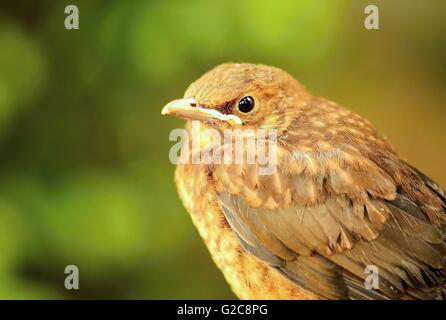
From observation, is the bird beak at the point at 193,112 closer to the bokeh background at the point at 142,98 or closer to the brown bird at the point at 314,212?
the brown bird at the point at 314,212

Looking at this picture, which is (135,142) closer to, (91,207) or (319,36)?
(91,207)

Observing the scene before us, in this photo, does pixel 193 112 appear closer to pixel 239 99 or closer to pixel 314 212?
pixel 239 99

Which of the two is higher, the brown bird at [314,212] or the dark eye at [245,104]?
the dark eye at [245,104]

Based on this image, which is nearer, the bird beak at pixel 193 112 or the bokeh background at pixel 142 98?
the bird beak at pixel 193 112

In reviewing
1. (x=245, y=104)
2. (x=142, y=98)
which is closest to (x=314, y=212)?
(x=245, y=104)

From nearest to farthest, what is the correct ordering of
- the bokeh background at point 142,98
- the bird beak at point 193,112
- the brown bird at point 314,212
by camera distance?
the brown bird at point 314,212, the bird beak at point 193,112, the bokeh background at point 142,98

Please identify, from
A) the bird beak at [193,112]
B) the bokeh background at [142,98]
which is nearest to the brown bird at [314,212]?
the bird beak at [193,112]

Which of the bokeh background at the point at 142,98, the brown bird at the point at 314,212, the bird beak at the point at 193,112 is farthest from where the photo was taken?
the bokeh background at the point at 142,98
